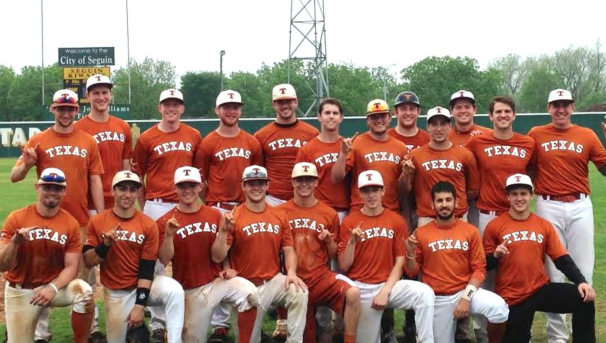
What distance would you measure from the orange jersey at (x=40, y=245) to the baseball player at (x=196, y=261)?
2.64 ft

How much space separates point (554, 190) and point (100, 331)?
452 cm

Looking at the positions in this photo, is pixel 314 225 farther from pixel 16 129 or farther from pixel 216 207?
pixel 16 129

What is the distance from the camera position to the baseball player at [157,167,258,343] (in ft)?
Result: 23.1

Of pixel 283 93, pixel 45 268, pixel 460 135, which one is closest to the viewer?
pixel 45 268

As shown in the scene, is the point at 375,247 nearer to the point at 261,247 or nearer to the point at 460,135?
the point at 261,247

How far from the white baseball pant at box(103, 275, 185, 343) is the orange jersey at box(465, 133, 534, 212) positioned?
296 cm

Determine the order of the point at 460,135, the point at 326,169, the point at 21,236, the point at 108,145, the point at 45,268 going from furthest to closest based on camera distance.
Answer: the point at 460,135 < the point at 108,145 < the point at 326,169 < the point at 45,268 < the point at 21,236

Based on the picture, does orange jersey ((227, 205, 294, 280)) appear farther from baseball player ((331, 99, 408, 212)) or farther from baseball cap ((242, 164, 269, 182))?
baseball player ((331, 99, 408, 212))

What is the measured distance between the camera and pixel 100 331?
7.92m

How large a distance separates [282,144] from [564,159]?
2714 millimetres

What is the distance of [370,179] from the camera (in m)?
7.18

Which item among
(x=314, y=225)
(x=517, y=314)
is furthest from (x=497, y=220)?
(x=314, y=225)

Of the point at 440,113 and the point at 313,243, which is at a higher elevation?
the point at 440,113

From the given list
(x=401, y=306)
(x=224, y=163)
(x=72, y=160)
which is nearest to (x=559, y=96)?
(x=401, y=306)
